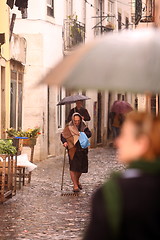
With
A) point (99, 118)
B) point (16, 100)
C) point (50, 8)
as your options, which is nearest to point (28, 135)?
point (16, 100)

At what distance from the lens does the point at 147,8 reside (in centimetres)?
2736

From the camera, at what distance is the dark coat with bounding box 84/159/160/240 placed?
300 centimetres

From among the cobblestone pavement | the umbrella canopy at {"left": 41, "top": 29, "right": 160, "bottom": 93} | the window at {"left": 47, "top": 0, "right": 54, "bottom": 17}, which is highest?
the window at {"left": 47, "top": 0, "right": 54, "bottom": 17}

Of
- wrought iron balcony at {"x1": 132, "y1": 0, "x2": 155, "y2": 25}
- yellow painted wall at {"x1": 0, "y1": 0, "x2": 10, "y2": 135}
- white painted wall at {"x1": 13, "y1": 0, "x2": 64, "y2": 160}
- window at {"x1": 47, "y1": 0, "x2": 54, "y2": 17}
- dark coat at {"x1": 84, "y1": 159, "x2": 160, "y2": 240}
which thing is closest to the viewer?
dark coat at {"x1": 84, "y1": 159, "x2": 160, "y2": 240}

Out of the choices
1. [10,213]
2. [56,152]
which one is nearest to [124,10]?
[56,152]

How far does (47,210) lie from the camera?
1212 cm

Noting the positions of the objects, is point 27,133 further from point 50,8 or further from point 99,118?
point 99,118

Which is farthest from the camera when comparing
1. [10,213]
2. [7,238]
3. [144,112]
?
[10,213]

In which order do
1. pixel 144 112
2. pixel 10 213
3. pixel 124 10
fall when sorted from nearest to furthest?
pixel 144 112, pixel 10 213, pixel 124 10

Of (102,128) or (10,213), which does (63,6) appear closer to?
(102,128)

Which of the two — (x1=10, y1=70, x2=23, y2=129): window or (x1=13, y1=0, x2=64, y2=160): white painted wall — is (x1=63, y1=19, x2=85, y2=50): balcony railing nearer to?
(x1=13, y1=0, x2=64, y2=160): white painted wall

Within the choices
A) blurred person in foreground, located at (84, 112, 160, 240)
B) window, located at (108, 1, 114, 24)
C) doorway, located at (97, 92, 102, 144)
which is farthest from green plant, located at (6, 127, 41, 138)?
window, located at (108, 1, 114, 24)

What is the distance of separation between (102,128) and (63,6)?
9.17 m

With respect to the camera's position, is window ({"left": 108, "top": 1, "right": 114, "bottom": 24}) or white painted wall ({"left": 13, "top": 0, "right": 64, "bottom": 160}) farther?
window ({"left": 108, "top": 1, "right": 114, "bottom": 24})
